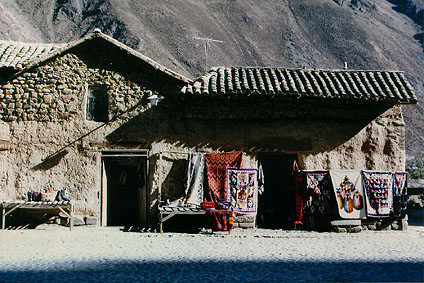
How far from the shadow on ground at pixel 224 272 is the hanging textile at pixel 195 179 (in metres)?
4.12

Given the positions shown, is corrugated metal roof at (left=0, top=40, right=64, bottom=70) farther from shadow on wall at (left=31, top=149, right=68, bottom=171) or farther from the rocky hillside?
the rocky hillside

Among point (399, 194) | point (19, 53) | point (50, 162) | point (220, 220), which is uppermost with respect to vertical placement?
point (19, 53)

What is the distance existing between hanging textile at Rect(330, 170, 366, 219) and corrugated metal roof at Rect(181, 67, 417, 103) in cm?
211

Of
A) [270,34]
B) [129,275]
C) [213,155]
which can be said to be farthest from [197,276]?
[270,34]

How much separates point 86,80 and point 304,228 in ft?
23.7

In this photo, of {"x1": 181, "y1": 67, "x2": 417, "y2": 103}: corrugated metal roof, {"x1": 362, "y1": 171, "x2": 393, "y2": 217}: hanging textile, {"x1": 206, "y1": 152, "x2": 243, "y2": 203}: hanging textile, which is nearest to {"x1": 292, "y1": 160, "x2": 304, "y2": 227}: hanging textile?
{"x1": 206, "y1": 152, "x2": 243, "y2": 203}: hanging textile

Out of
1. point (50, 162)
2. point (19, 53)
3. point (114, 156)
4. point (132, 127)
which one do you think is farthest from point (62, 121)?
point (19, 53)

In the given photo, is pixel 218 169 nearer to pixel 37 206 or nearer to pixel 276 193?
pixel 276 193

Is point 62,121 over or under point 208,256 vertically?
over

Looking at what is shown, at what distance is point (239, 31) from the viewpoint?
56.9 meters

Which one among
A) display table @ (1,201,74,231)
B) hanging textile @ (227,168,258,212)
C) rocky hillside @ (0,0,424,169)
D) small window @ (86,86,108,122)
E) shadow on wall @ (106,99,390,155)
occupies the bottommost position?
display table @ (1,201,74,231)

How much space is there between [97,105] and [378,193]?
8094mm

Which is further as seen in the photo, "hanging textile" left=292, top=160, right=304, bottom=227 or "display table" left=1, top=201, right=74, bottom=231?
"hanging textile" left=292, top=160, right=304, bottom=227

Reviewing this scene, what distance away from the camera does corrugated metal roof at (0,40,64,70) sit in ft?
40.5
